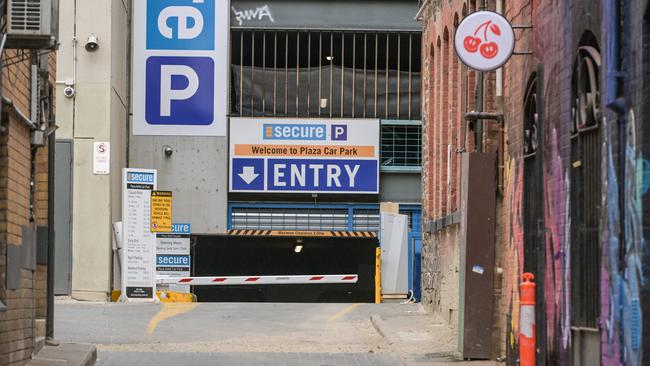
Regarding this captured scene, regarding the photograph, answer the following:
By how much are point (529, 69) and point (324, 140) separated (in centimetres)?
2065

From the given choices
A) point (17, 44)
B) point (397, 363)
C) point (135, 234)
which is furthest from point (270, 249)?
point (17, 44)

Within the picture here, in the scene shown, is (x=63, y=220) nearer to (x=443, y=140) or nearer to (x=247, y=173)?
(x=247, y=173)

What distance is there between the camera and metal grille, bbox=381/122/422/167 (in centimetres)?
3444

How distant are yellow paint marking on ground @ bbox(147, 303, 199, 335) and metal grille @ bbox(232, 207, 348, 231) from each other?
922cm

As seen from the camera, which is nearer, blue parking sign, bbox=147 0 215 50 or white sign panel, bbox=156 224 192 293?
white sign panel, bbox=156 224 192 293

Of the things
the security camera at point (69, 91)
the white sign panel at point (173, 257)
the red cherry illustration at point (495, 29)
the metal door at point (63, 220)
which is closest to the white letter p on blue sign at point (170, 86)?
the security camera at point (69, 91)

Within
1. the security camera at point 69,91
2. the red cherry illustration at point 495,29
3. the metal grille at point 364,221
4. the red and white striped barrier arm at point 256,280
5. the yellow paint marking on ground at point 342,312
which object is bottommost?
the yellow paint marking on ground at point 342,312

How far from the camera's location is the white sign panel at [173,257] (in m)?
30.0

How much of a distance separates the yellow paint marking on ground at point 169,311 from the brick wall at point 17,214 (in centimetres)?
675

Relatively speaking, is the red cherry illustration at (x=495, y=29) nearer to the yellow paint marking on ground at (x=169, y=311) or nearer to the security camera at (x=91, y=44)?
the yellow paint marking on ground at (x=169, y=311)

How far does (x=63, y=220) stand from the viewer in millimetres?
29562

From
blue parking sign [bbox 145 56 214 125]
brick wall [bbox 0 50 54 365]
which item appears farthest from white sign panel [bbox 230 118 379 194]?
brick wall [bbox 0 50 54 365]

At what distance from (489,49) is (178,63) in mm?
20948

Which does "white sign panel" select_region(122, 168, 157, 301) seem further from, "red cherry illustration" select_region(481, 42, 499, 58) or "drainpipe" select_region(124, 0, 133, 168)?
"red cherry illustration" select_region(481, 42, 499, 58)
